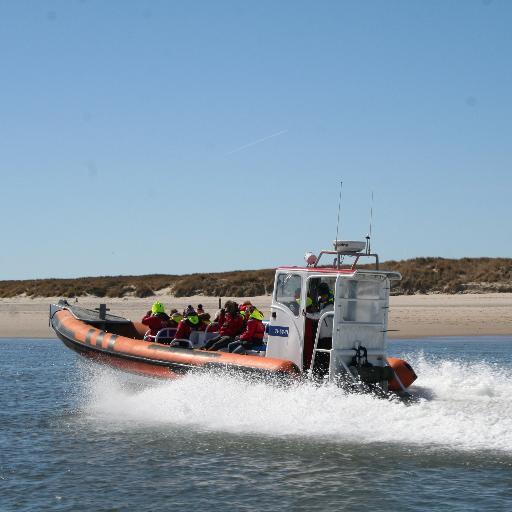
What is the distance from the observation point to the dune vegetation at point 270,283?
96.5ft

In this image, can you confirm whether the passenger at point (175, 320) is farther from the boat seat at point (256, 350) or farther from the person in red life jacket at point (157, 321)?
the boat seat at point (256, 350)

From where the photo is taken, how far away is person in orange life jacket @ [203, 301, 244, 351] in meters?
11.0

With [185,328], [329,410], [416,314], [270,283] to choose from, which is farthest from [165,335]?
[270,283]

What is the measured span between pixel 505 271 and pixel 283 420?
2398 cm

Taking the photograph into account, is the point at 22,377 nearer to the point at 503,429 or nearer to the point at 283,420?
the point at 283,420

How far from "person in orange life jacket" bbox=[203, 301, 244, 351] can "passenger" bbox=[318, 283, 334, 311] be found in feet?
4.81

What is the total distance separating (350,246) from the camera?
9695mm

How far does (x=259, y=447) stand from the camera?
8.14m

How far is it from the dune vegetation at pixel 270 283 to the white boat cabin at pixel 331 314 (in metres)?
19.2

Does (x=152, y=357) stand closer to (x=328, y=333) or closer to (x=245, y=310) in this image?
(x=245, y=310)

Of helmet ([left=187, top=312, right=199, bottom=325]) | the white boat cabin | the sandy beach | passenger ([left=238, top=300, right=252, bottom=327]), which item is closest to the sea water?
the white boat cabin

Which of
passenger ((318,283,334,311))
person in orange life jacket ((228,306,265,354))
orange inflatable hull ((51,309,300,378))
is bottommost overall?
orange inflatable hull ((51,309,300,378))

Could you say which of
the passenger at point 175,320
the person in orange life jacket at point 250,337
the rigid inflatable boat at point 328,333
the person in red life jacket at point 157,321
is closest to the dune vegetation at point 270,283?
the passenger at point 175,320

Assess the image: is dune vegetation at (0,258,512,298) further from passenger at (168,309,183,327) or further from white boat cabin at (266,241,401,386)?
white boat cabin at (266,241,401,386)
